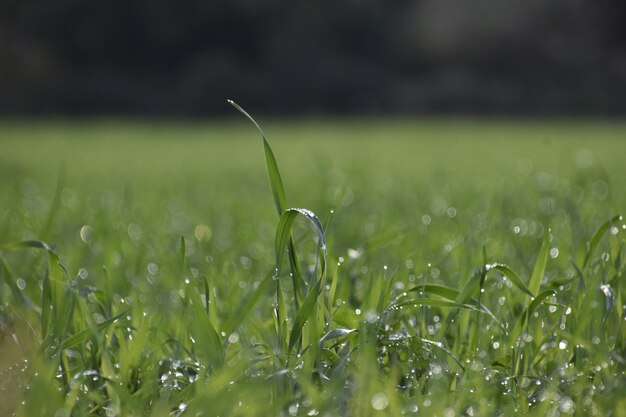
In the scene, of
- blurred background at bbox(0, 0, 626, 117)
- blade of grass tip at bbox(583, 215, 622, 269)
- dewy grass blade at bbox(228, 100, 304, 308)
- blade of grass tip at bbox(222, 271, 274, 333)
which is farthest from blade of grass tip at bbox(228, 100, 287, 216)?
blurred background at bbox(0, 0, 626, 117)

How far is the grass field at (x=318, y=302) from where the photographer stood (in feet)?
3.25

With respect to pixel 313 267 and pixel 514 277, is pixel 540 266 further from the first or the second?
pixel 313 267

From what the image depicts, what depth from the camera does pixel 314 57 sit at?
1628 cm

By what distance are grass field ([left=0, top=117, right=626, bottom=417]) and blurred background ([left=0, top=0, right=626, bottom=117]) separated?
464 inches

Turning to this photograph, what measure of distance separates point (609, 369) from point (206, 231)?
1.59 meters

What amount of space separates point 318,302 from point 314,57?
1550 cm


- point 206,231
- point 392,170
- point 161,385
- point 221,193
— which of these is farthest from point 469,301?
point 392,170

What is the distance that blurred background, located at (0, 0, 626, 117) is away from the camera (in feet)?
50.2

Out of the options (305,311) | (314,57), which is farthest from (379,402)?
(314,57)

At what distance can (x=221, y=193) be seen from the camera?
3936mm

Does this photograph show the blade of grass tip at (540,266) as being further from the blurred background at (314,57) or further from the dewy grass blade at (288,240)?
the blurred background at (314,57)

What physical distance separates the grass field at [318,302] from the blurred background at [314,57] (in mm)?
11790

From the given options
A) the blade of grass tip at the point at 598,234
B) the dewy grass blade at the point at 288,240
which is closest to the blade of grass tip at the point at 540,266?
the blade of grass tip at the point at 598,234

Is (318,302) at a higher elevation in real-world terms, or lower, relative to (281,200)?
lower
